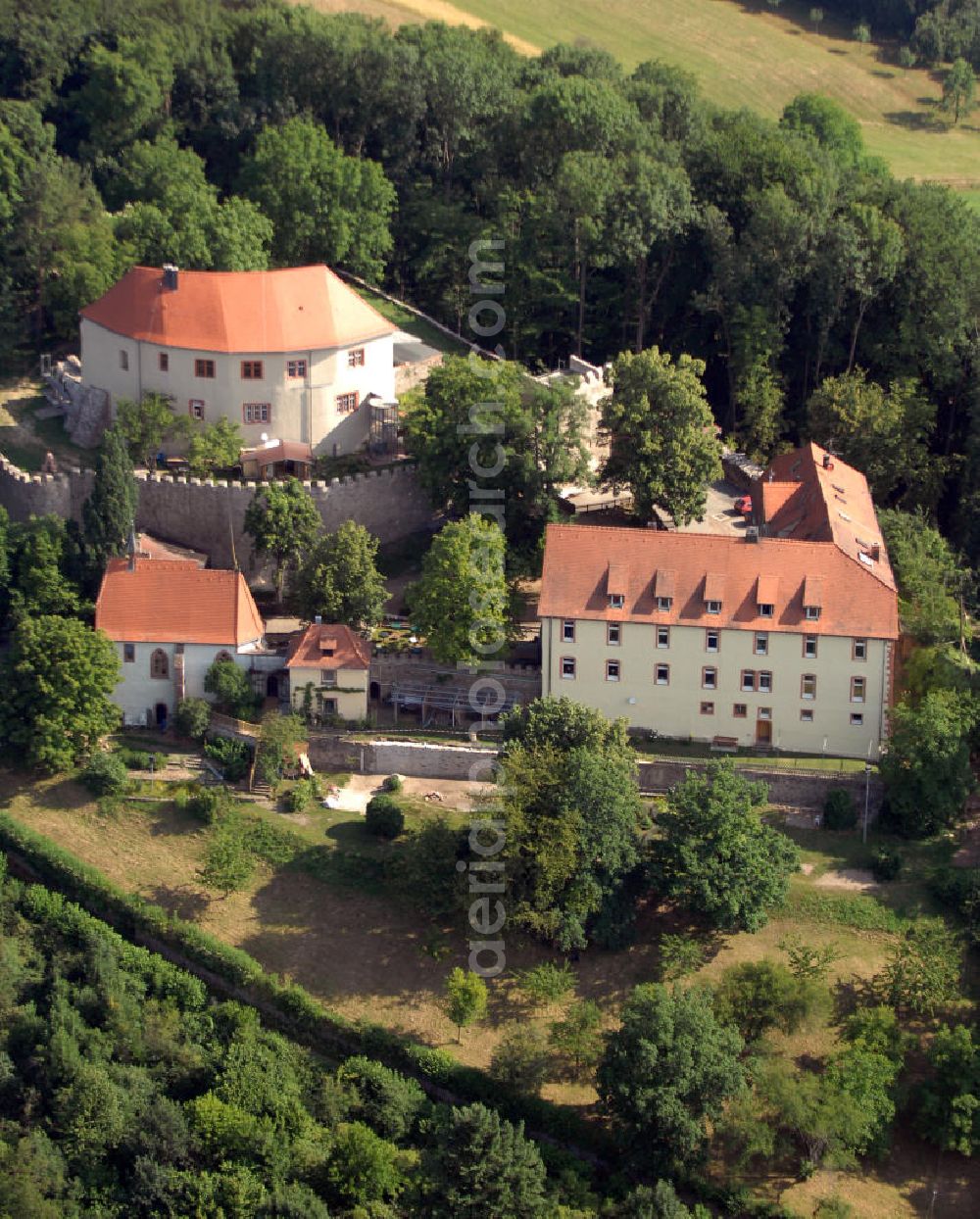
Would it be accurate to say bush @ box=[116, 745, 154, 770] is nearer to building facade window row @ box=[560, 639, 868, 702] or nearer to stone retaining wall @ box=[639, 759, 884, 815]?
building facade window row @ box=[560, 639, 868, 702]

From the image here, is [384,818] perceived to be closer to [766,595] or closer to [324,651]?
[324,651]

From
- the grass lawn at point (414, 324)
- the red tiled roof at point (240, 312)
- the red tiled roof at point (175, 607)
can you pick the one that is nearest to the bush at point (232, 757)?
the red tiled roof at point (175, 607)

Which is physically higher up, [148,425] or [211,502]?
[148,425]

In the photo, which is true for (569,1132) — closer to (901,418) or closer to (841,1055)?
(841,1055)

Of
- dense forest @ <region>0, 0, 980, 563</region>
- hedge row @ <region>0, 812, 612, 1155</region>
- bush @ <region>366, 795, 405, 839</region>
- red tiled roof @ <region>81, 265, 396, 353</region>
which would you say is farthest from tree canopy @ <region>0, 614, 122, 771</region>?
dense forest @ <region>0, 0, 980, 563</region>

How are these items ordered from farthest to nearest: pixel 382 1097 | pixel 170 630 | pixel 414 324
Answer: pixel 414 324 < pixel 170 630 < pixel 382 1097

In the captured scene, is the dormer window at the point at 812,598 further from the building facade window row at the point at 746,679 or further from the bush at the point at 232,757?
the bush at the point at 232,757

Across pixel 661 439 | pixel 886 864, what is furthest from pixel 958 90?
pixel 886 864
